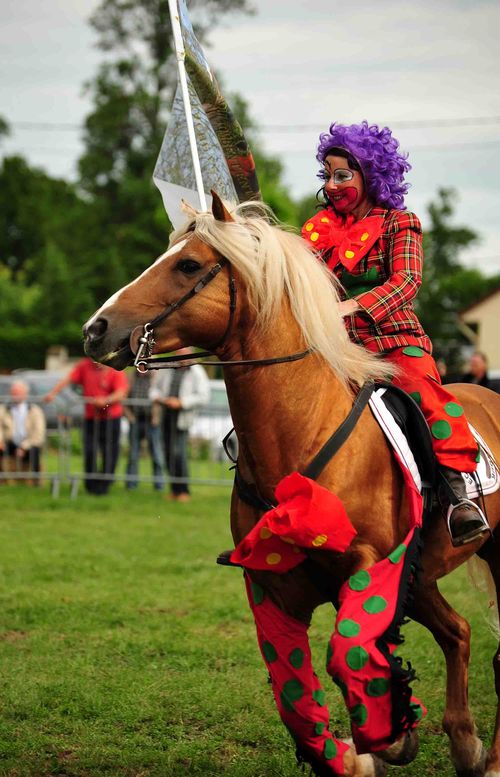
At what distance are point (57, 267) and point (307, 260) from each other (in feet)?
168

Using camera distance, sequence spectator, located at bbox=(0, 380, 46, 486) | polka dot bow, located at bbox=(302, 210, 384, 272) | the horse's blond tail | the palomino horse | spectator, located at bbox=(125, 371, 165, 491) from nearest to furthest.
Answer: the palomino horse < polka dot bow, located at bbox=(302, 210, 384, 272) < the horse's blond tail < spectator, located at bbox=(125, 371, 165, 491) < spectator, located at bbox=(0, 380, 46, 486)

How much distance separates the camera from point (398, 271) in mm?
4383

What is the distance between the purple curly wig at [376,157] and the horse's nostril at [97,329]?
5.09ft

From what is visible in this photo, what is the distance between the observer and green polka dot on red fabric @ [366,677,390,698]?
3.62 metres

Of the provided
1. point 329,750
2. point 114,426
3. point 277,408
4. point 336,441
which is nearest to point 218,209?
point 277,408

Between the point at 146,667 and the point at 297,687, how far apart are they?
2417mm

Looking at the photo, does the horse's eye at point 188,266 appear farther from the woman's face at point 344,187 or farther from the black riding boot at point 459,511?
the black riding boot at point 459,511

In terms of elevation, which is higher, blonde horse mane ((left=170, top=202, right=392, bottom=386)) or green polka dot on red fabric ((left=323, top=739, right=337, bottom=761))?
blonde horse mane ((left=170, top=202, right=392, bottom=386))

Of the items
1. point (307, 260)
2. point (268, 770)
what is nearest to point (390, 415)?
point (307, 260)

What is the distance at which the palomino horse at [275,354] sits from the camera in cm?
384

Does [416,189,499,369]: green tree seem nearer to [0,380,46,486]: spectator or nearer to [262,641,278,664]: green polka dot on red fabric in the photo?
[0,380,46,486]: spectator

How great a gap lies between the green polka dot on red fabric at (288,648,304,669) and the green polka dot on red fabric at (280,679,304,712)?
0.07m

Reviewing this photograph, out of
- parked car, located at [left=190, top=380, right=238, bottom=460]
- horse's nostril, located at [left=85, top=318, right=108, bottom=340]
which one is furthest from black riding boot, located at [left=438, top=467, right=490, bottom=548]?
parked car, located at [left=190, top=380, right=238, bottom=460]

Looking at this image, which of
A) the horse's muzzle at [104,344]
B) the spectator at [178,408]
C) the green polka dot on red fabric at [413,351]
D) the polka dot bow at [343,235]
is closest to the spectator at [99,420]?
the spectator at [178,408]
